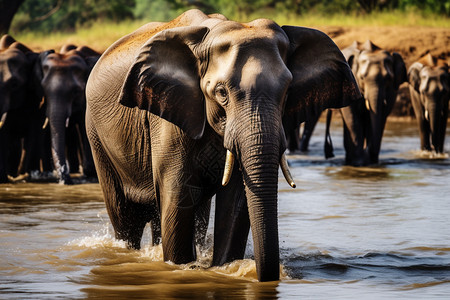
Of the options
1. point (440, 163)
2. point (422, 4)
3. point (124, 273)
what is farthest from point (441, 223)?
point (422, 4)

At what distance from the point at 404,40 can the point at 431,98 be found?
9156 mm

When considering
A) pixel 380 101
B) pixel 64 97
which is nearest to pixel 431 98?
pixel 380 101

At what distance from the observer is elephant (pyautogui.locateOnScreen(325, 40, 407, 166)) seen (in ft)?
51.0

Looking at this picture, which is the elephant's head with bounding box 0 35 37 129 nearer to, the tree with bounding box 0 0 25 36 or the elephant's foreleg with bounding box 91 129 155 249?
the elephant's foreleg with bounding box 91 129 155 249

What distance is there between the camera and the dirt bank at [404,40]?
83.0ft

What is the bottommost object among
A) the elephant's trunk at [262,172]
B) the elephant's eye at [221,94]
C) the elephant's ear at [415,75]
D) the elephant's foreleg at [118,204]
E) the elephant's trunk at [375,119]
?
the elephant's trunk at [375,119]

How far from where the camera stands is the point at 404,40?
84.9 feet

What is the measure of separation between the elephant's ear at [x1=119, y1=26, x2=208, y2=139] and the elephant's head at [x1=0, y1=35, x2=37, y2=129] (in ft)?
27.1

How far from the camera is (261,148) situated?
17.7ft

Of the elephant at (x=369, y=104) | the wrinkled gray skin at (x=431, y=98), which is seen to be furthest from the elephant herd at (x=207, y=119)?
the wrinkled gray skin at (x=431, y=98)

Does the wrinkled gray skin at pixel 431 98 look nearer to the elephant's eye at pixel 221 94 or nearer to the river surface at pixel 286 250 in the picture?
the river surface at pixel 286 250

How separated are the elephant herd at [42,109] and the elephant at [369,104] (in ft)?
14.1

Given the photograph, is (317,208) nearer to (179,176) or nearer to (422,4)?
(179,176)

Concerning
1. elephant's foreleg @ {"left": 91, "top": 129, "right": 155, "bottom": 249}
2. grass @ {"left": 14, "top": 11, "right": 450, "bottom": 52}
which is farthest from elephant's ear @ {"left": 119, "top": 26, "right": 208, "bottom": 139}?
grass @ {"left": 14, "top": 11, "right": 450, "bottom": 52}
